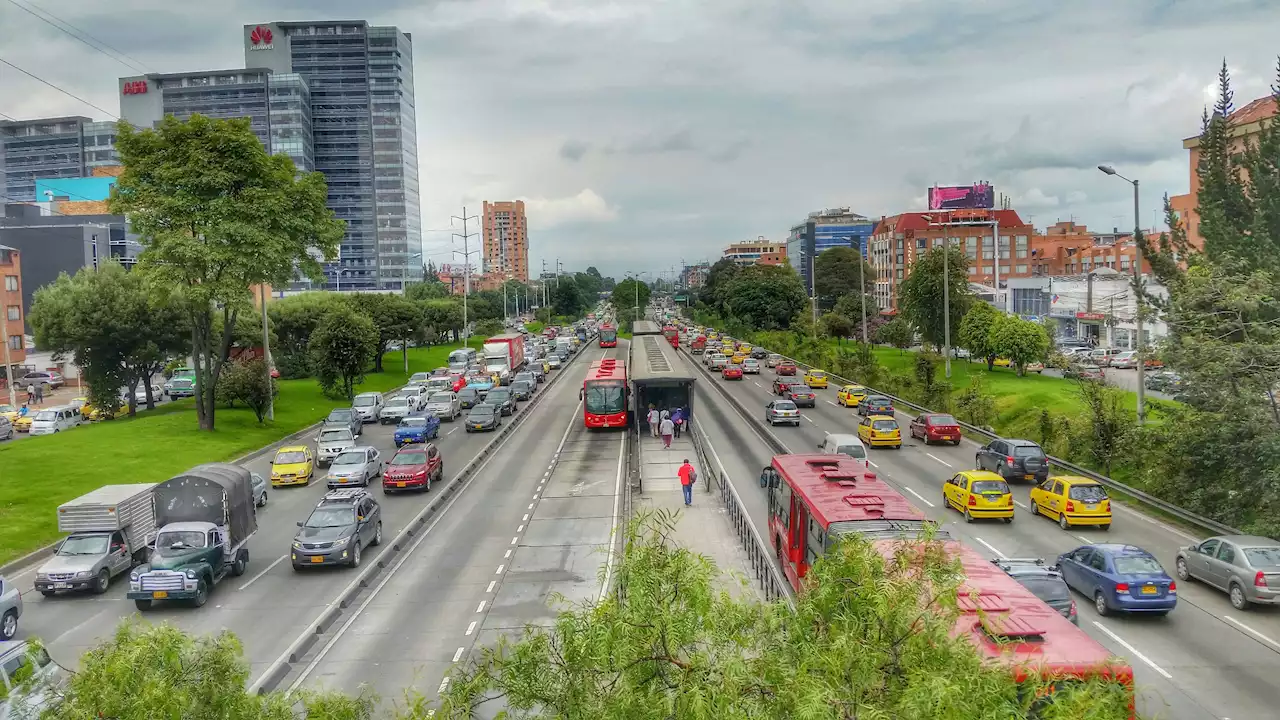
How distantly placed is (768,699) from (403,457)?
29.6 m

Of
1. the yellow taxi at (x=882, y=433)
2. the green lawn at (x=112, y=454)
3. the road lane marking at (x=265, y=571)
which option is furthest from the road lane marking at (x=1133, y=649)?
the green lawn at (x=112, y=454)

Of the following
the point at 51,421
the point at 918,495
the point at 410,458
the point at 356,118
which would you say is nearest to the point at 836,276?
the point at 356,118

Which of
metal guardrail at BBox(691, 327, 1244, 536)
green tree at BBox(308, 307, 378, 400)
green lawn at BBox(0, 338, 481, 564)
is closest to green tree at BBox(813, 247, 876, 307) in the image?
green tree at BBox(308, 307, 378, 400)

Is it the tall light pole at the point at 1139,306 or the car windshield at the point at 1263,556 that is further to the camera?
the tall light pole at the point at 1139,306

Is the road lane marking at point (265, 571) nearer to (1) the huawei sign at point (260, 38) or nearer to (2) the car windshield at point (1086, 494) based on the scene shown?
(2) the car windshield at point (1086, 494)

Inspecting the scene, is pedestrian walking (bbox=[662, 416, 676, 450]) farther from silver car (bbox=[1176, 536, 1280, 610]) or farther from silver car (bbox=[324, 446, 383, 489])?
silver car (bbox=[1176, 536, 1280, 610])

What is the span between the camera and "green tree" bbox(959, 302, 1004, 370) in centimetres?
6306

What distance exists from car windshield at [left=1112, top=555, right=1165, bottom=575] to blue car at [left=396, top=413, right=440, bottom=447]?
31.4 meters

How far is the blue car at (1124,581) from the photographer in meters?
17.9

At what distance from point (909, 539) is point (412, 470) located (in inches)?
1005

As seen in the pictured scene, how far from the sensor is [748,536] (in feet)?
78.4

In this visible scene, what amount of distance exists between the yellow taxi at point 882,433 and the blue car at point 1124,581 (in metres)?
20.5

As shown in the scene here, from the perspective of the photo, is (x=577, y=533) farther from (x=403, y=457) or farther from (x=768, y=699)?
(x=768, y=699)

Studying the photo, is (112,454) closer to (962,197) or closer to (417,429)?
(417,429)
